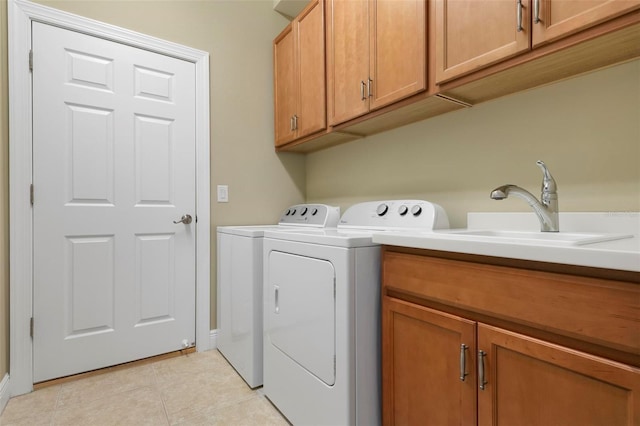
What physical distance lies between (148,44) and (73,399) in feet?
6.78

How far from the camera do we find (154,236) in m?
2.06

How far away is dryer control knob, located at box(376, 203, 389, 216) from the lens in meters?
1.73

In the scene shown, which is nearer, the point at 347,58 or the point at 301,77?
the point at 347,58

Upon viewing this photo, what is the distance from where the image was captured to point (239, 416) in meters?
1.48

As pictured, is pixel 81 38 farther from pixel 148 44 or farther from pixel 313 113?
pixel 313 113

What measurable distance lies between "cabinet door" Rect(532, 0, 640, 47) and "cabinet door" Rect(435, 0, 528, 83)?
0.11 ft

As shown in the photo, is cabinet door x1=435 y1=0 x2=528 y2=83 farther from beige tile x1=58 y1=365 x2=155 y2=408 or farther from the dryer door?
beige tile x1=58 y1=365 x2=155 y2=408

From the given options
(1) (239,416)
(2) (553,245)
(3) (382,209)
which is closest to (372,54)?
(3) (382,209)

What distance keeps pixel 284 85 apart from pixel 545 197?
181 cm

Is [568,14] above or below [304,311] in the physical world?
above

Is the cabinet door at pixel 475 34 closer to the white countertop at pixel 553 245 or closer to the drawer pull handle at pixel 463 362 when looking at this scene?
the white countertop at pixel 553 245

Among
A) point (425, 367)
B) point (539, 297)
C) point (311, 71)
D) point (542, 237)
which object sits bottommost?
point (425, 367)

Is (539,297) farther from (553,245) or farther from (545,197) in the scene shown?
(545,197)

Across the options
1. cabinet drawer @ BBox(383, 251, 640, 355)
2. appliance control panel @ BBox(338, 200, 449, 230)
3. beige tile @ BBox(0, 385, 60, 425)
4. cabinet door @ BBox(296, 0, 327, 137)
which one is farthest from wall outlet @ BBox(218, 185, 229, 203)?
cabinet drawer @ BBox(383, 251, 640, 355)
